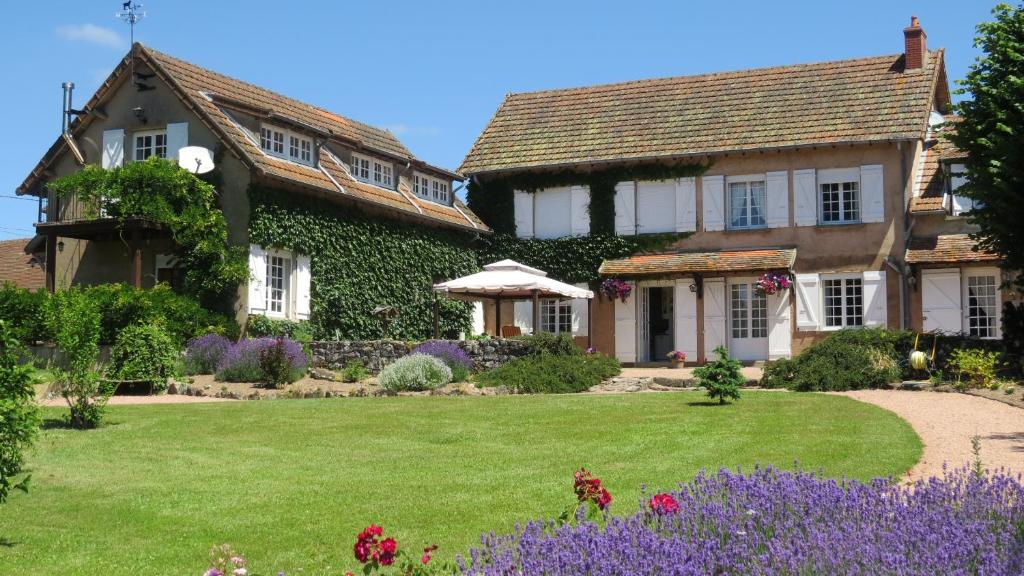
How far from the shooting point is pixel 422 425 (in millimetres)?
12820

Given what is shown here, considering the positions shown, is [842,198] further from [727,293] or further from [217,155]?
[217,155]

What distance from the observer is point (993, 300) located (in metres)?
23.9

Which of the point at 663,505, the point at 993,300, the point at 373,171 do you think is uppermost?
the point at 373,171

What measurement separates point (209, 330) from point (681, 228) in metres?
11.9

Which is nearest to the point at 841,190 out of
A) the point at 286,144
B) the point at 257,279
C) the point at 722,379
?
the point at 722,379

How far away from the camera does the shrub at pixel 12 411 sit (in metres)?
6.82

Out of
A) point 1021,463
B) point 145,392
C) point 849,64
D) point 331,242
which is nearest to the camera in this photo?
point 1021,463

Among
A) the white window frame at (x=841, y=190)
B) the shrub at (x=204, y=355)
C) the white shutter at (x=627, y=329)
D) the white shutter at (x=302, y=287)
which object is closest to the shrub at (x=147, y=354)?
the shrub at (x=204, y=355)

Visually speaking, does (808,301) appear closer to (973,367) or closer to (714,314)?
(714,314)

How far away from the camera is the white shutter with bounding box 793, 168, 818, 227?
2545cm

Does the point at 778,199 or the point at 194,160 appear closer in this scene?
the point at 194,160

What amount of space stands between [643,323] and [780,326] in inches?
136

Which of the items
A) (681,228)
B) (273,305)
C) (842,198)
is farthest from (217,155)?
(842,198)

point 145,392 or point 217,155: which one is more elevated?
point 217,155
